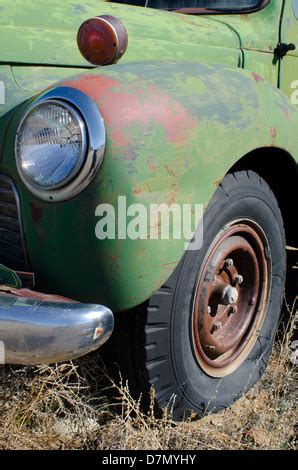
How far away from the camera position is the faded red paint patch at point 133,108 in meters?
2.13

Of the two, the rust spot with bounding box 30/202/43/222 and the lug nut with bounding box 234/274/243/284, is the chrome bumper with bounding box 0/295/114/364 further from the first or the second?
the lug nut with bounding box 234/274/243/284

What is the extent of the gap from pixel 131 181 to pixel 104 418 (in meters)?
0.97

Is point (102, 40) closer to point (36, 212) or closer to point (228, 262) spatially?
point (36, 212)

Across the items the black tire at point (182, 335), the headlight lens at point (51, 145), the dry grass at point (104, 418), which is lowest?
the dry grass at point (104, 418)

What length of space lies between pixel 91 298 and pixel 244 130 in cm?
80

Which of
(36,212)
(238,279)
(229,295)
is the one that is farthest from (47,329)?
(238,279)

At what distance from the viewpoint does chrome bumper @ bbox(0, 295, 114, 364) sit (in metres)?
2.04

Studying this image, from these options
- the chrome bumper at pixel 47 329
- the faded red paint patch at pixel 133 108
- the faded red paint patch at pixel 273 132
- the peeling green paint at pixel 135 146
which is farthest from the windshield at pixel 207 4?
the chrome bumper at pixel 47 329

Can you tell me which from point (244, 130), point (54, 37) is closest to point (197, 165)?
point (244, 130)

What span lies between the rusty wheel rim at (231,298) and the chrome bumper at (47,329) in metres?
0.54

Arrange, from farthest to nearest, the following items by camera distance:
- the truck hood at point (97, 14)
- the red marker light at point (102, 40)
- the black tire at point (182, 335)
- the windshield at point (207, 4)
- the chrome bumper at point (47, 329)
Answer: the windshield at point (207, 4), the truck hood at point (97, 14), the red marker light at point (102, 40), the black tire at point (182, 335), the chrome bumper at point (47, 329)

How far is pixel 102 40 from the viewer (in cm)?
251

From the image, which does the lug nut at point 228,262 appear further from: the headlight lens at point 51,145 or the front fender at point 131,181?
the headlight lens at point 51,145
